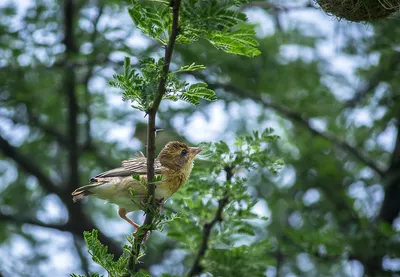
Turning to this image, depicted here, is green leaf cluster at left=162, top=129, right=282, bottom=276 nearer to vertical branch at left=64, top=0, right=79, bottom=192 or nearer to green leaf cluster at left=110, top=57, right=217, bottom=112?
green leaf cluster at left=110, top=57, right=217, bottom=112

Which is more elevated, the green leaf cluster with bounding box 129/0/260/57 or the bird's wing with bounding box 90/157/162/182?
the green leaf cluster with bounding box 129/0/260/57

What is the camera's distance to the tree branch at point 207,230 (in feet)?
17.0

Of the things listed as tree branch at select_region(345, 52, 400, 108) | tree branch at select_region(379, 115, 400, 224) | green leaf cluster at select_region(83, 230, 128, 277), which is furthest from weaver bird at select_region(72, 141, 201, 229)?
tree branch at select_region(379, 115, 400, 224)

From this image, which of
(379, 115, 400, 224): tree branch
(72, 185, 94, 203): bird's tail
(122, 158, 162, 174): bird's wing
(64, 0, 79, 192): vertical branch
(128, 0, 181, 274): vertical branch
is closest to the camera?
(128, 0, 181, 274): vertical branch

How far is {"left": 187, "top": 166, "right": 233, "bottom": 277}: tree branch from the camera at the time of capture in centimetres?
517

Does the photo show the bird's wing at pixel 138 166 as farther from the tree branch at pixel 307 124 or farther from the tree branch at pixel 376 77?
the tree branch at pixel 376 77

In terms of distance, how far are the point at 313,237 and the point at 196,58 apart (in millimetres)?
2544

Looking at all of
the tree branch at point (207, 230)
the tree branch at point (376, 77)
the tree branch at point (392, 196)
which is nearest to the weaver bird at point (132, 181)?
the tree branch at point (207, 230)

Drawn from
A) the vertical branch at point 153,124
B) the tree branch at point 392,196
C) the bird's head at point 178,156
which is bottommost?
the tree branch at point 392,196

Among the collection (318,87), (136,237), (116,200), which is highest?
(136,237)

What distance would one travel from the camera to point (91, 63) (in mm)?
7863

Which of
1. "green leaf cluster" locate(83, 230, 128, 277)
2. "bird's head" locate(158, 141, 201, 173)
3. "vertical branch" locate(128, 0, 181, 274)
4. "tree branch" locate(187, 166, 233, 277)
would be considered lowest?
"tree branch" locate(187, 166, 233, 277)

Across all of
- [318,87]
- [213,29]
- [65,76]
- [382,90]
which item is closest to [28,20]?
[65,76]

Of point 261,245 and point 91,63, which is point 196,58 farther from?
point 261,245
